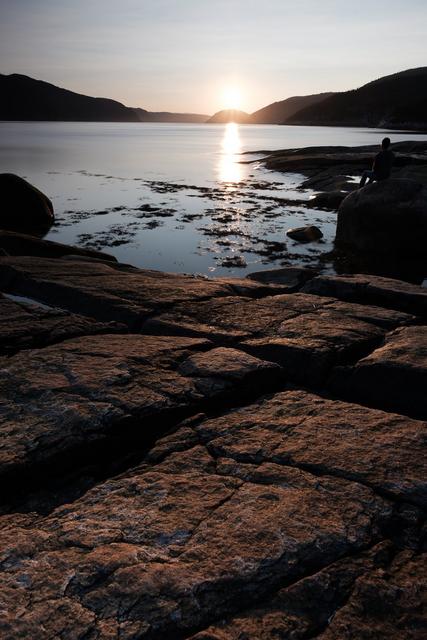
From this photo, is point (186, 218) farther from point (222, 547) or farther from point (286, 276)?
point (222, 547)

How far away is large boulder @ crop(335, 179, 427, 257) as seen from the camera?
13133 mm

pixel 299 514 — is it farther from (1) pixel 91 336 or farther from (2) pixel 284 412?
(1) pixel 91 336

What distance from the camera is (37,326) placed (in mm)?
4949

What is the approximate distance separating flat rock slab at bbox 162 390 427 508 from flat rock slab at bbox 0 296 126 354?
2004mm

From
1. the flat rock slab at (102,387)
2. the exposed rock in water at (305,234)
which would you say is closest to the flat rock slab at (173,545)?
the flat rock slab at (102,387)

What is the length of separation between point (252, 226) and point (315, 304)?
1124 cm

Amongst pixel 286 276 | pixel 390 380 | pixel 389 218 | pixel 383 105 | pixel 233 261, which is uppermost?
pixel 383 105

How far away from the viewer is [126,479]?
114 inches

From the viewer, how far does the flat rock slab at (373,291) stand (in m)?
6.59

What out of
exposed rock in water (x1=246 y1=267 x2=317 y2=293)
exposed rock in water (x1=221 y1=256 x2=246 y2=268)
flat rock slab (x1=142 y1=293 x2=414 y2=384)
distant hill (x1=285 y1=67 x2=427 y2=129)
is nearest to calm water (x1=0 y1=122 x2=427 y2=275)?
exposed rock in water (x1=221 y1=256 x2=246 y2=268)

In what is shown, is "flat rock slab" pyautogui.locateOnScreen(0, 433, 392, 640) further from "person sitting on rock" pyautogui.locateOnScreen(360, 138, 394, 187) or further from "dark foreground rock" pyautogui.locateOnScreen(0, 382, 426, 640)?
"person sitting on rock" pyautogui.locateOnScreen(360, 138, 394, 187)

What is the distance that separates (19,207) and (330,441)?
1647cm

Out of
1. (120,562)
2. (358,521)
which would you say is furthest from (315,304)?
(120,562)

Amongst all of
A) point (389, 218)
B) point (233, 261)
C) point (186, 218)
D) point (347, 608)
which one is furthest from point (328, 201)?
point (347, 608)
